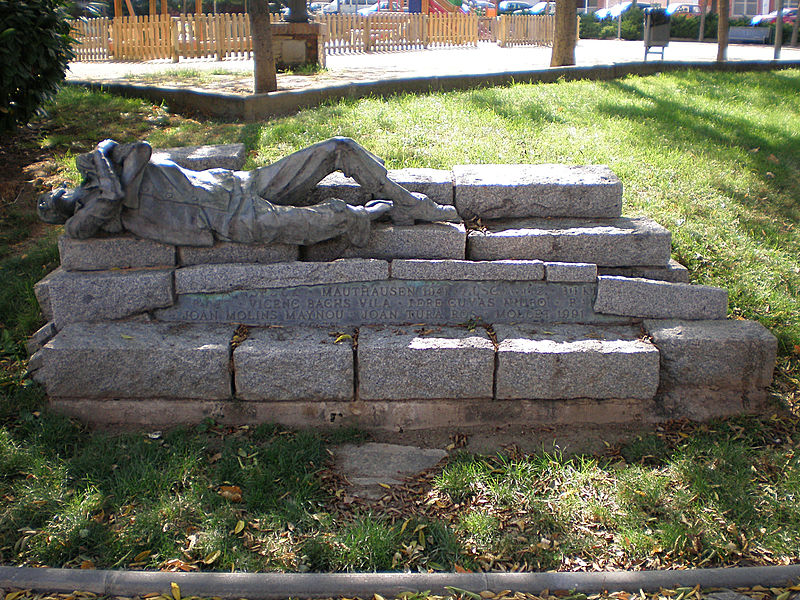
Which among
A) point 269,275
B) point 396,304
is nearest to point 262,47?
point 269,275

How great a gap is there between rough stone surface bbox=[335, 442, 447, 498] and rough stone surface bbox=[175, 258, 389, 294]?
1108 mm

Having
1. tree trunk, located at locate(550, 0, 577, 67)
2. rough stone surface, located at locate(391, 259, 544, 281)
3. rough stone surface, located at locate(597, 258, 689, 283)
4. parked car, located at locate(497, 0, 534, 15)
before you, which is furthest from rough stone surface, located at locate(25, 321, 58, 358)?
parked car, located at locate(497, 0, 534, 15)

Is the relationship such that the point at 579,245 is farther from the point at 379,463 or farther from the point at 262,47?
the point at 262,47

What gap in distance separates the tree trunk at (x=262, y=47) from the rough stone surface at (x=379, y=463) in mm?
6431

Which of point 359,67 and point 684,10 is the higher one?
point 684,10

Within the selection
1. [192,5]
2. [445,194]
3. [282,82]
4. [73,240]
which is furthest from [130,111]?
[192,5]

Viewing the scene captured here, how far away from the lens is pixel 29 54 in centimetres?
712

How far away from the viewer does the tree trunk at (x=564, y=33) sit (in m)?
11.2

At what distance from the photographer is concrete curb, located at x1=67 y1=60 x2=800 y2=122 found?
8508 mm

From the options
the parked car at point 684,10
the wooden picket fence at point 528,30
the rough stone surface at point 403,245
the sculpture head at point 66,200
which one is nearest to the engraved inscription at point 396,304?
the rough stone surface at point 403,245

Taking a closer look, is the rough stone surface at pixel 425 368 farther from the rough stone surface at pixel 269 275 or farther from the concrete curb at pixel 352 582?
the concrete curb at pixel 352 582

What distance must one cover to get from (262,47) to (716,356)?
7048mm

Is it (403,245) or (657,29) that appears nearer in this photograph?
(403,245)

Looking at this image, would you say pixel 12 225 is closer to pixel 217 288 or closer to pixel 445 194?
pixel 217 288
